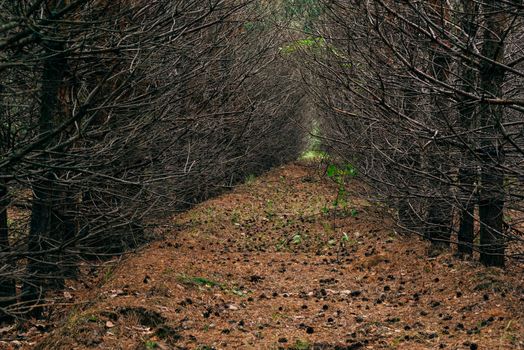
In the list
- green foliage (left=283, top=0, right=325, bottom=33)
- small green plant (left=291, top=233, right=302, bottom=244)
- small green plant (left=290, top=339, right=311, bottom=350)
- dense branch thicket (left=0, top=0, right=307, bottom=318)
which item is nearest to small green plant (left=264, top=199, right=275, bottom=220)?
small green plant (left=291, top=233, right=302, bottom=244)

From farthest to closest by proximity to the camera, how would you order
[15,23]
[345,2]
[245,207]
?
[245,207], [345,2], [15,23]

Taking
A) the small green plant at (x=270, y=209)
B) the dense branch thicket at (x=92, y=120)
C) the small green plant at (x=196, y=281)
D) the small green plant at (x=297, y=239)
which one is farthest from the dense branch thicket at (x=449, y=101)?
the small green plant at (x=270, y=209)

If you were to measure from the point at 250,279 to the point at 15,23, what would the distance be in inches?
280

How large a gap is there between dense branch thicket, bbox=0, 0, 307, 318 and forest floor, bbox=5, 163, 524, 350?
2.75 feet

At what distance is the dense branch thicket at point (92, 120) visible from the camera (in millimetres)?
5664

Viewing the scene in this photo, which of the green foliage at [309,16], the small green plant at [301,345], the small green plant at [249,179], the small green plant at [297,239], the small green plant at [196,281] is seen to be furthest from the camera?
the small green plant at [249,179]

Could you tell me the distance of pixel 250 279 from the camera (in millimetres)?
11219

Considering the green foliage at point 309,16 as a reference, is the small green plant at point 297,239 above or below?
below

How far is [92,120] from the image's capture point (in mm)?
8062

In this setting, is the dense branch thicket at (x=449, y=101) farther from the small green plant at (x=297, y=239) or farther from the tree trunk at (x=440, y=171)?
the small green plant at (x=297, y=239)

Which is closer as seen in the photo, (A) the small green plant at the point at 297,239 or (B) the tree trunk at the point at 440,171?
(B) the tree trunk at the point at 440,171

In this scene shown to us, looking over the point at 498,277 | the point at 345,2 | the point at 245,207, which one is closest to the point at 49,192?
the point at 345,2

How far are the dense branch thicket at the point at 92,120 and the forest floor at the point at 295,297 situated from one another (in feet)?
2.75

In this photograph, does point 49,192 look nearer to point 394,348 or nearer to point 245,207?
point 394,348
